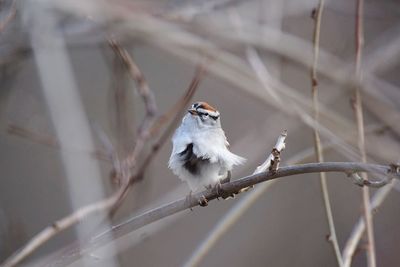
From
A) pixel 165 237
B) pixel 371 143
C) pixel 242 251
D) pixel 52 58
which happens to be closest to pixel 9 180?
pixel 165 237

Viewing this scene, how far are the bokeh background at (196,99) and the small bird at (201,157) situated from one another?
0.25 meters

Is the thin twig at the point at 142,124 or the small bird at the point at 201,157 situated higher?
the thin twig at the point at 142,124

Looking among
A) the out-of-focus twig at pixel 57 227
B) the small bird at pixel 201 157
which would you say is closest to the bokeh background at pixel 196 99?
the out-of-focus twig at pixel 57 227

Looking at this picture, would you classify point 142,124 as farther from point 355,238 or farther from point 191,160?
point 355,238

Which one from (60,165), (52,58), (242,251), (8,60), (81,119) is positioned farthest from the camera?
(60,165)

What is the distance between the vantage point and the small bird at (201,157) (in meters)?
2.17

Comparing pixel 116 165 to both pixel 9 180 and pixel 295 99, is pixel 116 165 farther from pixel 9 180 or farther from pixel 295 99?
pixel 9 180

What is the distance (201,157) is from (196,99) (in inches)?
111

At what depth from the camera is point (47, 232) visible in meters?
2.17

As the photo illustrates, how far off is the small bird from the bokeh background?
0.81 ft

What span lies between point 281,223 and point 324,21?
4.37 ft

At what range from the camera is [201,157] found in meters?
2.21

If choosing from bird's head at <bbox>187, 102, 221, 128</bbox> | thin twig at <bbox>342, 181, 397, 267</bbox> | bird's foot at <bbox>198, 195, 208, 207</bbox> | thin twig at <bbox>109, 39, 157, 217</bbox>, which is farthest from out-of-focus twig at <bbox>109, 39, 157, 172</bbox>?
thin twig at <bbox>342, 181, 397, 267</bbox>

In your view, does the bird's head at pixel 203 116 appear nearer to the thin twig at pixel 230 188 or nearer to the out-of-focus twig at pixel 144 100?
the out-of-focus twig at pixel 144 100
